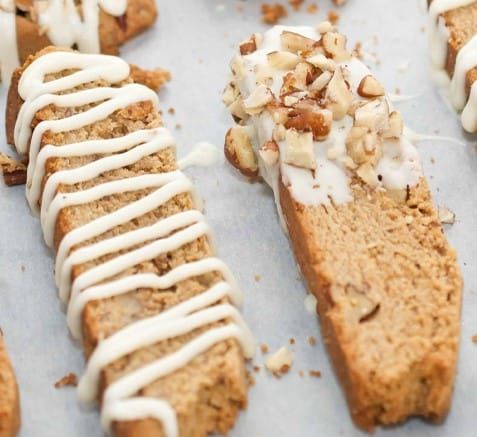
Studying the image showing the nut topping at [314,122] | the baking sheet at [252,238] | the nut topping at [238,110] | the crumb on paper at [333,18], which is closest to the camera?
the baking sheet at [252,238]

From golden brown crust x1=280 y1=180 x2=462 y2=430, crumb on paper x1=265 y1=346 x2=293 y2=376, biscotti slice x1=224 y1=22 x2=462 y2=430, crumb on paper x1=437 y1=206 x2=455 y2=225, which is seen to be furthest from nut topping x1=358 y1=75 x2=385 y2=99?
crumb on paper x1=265 y1=346 x2=293 y2=376

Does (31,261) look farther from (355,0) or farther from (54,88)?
(355,0)

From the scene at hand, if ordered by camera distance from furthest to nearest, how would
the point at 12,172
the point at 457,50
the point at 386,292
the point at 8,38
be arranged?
1. the point at 8,38
2. the point at 457,50
3. the point at 12,172
4. the point at 386,292

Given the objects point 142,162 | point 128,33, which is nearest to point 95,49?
point 128,33

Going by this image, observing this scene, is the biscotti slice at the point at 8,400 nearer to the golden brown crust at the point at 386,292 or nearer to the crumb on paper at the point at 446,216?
the golden brown crust at the point at 386,292

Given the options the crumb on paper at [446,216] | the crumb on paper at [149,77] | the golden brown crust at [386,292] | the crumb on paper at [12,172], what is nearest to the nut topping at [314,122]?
the golden brown crust at [386,292]

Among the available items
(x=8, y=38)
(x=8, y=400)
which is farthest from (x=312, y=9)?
(x=8, y=400)

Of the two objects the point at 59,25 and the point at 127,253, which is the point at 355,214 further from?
the point at 59,25
